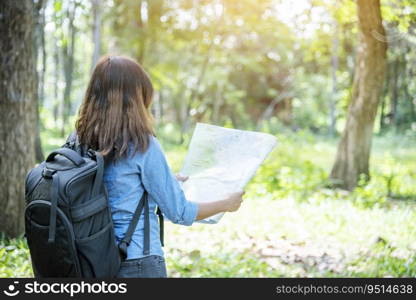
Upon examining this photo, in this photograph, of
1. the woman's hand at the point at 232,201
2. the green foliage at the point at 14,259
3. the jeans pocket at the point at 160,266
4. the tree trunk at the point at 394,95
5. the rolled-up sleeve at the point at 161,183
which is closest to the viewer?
the rolled-up sleeve at the point at 161,183

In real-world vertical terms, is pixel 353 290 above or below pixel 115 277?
below

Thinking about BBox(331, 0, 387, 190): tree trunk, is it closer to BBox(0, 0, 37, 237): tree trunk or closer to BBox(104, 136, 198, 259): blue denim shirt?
BBox(0, 0, 37, 237): tree trunk

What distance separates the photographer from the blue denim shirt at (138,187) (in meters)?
2.29

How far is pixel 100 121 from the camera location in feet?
7.70

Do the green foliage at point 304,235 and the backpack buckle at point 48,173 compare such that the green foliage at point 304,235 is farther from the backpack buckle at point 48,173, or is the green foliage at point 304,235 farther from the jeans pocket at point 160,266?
the backpack buckle at point 48,173

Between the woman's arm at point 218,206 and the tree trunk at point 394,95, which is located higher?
the woman's arm at point 218,206

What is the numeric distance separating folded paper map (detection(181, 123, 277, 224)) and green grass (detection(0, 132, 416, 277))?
2351mm

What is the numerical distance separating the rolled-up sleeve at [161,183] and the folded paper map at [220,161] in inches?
13.1

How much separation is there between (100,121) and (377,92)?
26.6ft

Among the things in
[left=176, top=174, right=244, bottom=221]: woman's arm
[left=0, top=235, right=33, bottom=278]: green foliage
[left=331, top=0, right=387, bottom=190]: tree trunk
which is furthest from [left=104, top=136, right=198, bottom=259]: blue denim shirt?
[left=331, top=0, right=387, bottom=190]: tree trunk

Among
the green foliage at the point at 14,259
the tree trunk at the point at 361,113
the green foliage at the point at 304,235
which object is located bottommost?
the green foliage at the point at 304,235

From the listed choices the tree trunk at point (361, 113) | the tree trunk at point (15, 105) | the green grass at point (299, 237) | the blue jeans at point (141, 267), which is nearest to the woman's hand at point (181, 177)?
the blue jeans at point (141, 267)

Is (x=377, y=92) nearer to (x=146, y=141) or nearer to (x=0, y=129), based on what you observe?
(x=0, y=129)

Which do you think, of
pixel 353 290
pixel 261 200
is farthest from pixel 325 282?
pixel 261 200
